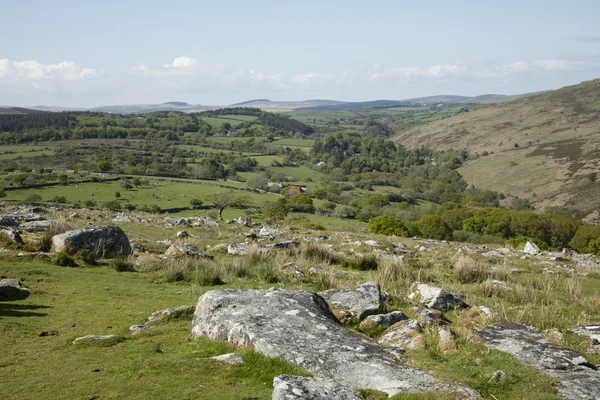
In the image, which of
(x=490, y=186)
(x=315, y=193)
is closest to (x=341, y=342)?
(x=315, y=193)

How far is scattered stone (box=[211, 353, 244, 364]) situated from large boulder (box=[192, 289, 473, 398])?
0.34 metres

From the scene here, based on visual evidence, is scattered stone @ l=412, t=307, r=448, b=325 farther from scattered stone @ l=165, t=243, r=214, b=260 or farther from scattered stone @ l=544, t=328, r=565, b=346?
scattered stone @ l=165, t=243, r=214, b=260

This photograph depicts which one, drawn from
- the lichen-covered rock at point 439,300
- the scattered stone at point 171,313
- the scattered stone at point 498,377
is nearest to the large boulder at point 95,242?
the scattered stone at point 171,313

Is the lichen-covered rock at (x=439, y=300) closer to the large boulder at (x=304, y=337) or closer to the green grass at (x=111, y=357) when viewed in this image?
the large boulder at (x=304, y=337)

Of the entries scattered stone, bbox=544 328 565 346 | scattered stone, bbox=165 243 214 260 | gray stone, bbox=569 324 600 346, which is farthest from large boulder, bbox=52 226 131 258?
gray stone, bbox=569 324 600 346

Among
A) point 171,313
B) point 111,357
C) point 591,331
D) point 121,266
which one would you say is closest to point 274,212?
point 121,266

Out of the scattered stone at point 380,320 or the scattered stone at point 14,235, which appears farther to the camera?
the scattered stone at point 14,235

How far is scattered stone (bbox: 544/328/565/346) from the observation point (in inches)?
338

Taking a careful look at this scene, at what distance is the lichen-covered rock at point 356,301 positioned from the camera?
10.1 m

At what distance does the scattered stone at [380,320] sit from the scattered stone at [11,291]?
339 inches

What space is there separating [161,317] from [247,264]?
21.0ft

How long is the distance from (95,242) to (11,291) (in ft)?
18.7

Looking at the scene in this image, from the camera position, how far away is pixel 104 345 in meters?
8.30

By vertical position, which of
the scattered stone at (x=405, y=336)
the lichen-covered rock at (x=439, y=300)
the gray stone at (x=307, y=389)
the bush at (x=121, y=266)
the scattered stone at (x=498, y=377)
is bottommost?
Result: the bush at (x=121, y=266)
